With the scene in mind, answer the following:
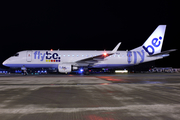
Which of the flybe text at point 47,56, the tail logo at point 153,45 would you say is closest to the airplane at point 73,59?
the flybe text at point 47,56

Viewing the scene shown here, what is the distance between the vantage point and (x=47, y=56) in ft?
92.5

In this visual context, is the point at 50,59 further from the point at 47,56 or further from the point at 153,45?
the point at 153,45

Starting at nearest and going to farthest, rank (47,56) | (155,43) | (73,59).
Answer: (47,56)
(73,59)
(155,43)

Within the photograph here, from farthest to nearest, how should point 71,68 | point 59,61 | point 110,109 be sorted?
point 59,61 < point 71,68 < point 110,109

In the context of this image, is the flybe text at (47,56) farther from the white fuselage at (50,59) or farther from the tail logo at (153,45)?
the tail logo at (153,45)

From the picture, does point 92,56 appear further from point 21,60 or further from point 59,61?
point 21,60

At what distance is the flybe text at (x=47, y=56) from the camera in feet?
92.3

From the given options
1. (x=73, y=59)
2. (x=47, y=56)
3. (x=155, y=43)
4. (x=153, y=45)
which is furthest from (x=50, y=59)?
(x=155, y=43)

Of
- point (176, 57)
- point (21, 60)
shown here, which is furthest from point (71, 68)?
point (176, 57)

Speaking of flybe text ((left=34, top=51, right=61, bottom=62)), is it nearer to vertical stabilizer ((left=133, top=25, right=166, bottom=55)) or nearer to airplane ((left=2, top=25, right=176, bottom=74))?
airplane ((left=2, top=25, right=176, bottom=74))

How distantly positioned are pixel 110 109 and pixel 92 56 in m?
23.9

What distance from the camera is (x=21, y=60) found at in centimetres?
2817

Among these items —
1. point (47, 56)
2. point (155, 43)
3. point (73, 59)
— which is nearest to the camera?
point (47, 56)

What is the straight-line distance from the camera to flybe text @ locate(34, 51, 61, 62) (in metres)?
28.1
